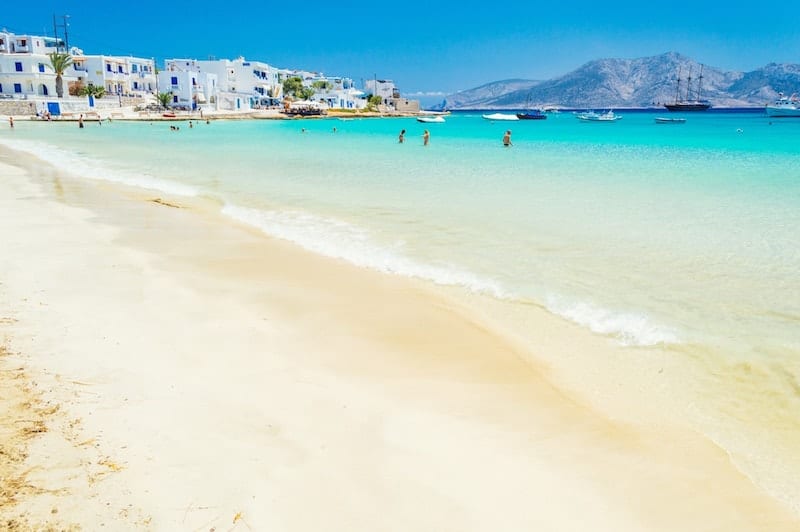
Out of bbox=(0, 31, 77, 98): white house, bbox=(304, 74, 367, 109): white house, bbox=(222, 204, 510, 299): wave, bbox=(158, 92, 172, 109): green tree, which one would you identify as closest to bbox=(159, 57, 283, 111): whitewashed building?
bbox=(158, 92, 172, 109): green tree

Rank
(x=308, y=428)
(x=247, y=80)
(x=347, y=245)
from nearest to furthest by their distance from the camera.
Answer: (x=308, y=428)
(x=347, y=245)
(x=247, y=80)

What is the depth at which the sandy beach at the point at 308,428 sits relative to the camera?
3131mm

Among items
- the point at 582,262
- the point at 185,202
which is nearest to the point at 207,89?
the point at 185,202

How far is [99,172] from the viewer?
65.9 feet

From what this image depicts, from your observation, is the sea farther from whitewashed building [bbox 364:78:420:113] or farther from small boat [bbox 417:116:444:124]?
whitewashed building [bbox 364:78:420:113]

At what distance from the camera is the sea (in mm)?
5016

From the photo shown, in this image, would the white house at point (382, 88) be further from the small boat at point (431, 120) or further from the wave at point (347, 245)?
the wave at point (347, 245)

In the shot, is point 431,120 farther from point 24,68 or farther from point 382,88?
point 382,88

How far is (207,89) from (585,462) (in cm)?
10632

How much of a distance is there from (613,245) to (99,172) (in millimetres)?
18117

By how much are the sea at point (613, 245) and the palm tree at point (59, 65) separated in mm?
56746

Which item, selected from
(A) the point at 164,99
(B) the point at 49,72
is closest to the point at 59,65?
(B) the point at 49,72

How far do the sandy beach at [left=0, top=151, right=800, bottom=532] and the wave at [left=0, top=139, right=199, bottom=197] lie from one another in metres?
10.5

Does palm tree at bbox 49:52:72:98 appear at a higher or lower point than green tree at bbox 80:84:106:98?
higher
